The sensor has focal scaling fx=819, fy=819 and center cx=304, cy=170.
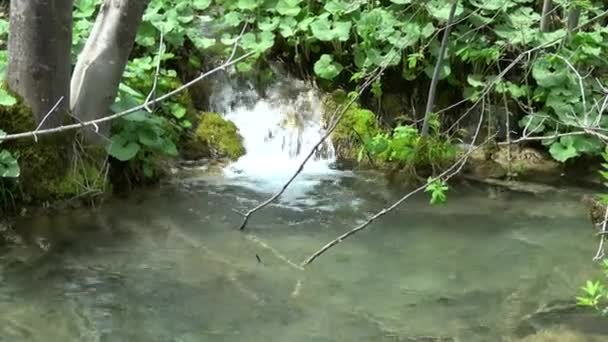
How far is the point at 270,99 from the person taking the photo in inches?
325

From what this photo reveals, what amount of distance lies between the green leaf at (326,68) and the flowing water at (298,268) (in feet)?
4.20

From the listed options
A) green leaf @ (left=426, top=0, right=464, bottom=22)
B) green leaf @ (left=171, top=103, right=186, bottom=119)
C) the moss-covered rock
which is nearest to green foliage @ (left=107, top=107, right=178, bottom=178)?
green leaf @ (left=171, top=103, right=186, bottom=119)

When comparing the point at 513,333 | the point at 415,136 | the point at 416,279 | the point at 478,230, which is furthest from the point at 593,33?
the point at 513,333

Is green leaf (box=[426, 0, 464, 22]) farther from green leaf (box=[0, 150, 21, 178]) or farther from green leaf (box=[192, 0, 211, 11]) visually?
green leaf (box=[0, 150, 21, 178])

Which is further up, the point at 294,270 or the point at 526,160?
the point at 526,160

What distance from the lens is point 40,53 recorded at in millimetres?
5641

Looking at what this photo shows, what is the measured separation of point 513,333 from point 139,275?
2.17m

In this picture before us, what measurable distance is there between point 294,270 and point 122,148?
205cm

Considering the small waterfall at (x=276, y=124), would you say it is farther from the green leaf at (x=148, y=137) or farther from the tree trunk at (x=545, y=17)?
the tree trunk at (x=545, y=17)

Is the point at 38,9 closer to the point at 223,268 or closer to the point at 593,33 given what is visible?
the point at 223,268

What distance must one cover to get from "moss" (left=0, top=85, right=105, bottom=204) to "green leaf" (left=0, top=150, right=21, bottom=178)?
0.25 m

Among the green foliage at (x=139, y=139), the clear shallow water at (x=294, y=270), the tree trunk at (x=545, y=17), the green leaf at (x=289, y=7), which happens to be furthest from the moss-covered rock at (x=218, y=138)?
the tree trunk at (x=545, y=17)

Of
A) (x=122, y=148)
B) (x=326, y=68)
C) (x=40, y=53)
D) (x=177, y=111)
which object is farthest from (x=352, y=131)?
(x=40, y=53)

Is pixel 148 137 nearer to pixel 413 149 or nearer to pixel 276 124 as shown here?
pixel 276 124
